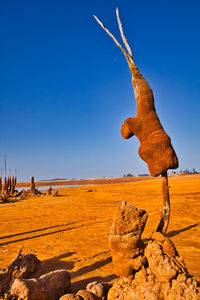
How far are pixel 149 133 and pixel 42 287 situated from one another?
2811 mm

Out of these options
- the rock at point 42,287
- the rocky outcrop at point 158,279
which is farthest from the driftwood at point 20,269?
the rocky outcrop at point 158,279

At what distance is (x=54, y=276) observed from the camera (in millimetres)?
3525

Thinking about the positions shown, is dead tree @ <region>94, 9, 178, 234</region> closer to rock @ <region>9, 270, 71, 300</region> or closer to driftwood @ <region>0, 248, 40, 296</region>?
rock @ <region>9, 270, 71, 300</region>

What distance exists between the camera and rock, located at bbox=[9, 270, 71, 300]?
295cm

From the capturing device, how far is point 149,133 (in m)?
3.78

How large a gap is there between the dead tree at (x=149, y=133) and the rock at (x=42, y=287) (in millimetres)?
1759

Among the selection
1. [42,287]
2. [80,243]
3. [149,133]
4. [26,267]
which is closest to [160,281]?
[42,287]

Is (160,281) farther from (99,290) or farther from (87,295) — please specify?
(87,295)

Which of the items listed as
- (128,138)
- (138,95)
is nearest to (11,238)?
(128,138)

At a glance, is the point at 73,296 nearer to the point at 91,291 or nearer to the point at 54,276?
the point at 91,291

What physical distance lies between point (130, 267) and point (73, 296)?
97 centimetres

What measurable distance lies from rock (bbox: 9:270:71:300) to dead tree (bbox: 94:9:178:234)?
1.76 meters

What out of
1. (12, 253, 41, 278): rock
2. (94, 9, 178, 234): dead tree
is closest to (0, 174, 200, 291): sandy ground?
(12, 253, 41, 278): rock

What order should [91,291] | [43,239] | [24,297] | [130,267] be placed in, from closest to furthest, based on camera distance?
[24,297], [91,291], [130,267], [43,239]
